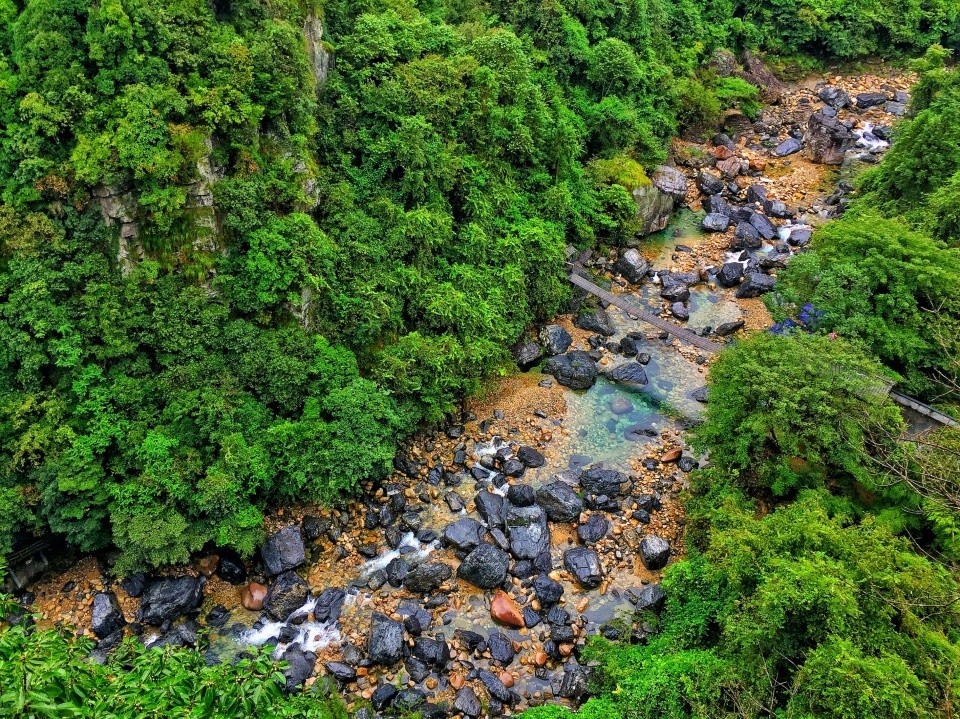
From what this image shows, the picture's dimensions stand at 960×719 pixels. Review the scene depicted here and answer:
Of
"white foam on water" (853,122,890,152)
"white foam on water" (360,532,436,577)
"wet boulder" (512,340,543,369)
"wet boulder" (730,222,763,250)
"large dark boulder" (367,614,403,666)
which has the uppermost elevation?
"white foam on water" (853,122,890,152)

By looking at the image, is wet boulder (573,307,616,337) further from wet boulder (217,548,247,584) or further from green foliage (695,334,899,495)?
wet boulder (217,548,247,584)

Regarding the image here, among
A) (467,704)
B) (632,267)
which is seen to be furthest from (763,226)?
(467,704)

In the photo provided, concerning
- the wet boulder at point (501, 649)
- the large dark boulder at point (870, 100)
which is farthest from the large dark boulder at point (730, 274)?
the large dark boulder at point (870, 100)

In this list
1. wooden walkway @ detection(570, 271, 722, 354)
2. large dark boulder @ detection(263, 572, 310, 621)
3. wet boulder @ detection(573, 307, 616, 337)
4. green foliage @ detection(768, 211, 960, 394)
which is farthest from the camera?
wet boulder @ detection(573, 307, 616, 337)

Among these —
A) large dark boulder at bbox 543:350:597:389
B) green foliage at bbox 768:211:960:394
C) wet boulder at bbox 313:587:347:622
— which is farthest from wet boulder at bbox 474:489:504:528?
green foliage at bbox 768:211:960:394

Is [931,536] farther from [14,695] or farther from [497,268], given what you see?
[14,695]

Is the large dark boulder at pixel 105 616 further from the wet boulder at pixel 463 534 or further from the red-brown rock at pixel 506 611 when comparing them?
the red-brown rock at pixel 506 611
